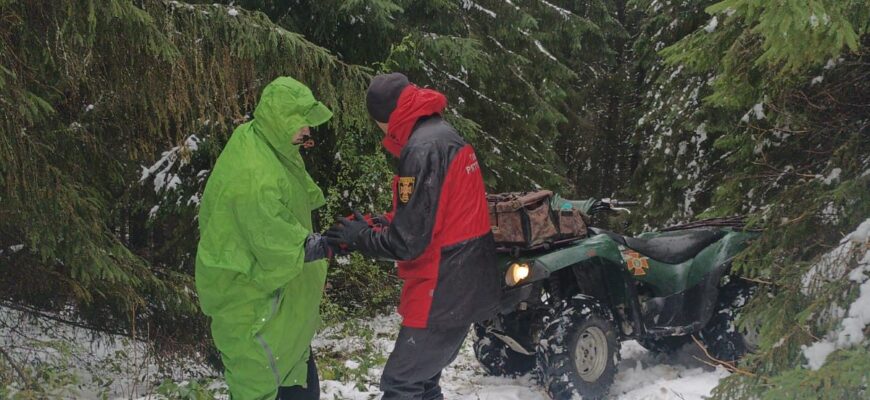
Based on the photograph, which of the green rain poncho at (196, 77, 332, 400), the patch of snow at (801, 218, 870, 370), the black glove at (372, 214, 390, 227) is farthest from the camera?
the black glove at (372, 214, 390, 227)

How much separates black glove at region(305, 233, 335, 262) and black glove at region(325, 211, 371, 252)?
0.03 metres

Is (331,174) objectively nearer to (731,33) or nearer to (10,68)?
(10,68)

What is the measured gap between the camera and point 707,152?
1240cm

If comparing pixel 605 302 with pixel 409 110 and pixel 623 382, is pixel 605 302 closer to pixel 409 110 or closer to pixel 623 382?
pixel 623 382

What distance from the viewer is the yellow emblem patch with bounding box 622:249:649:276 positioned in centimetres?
587

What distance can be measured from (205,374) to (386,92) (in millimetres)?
3916

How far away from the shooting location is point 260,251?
11.5 ft

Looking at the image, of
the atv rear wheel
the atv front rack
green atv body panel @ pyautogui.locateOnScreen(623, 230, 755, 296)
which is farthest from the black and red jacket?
the atv front rack

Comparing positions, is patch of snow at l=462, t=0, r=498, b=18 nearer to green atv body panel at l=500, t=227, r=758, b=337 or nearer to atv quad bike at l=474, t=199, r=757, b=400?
atv quad bike at l=474, t=199, r=757, b=400

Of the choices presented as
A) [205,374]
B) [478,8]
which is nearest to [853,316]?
[205,374]

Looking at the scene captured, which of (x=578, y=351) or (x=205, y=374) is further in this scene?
(x=205, y=374)

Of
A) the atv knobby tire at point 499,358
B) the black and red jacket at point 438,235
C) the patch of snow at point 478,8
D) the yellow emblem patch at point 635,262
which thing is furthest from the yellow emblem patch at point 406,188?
the patch of snow at point 478,8

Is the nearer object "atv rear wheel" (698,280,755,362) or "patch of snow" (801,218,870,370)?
"patch of snow" (801,218,870,370)

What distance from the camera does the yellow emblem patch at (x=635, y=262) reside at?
19.3 ft
